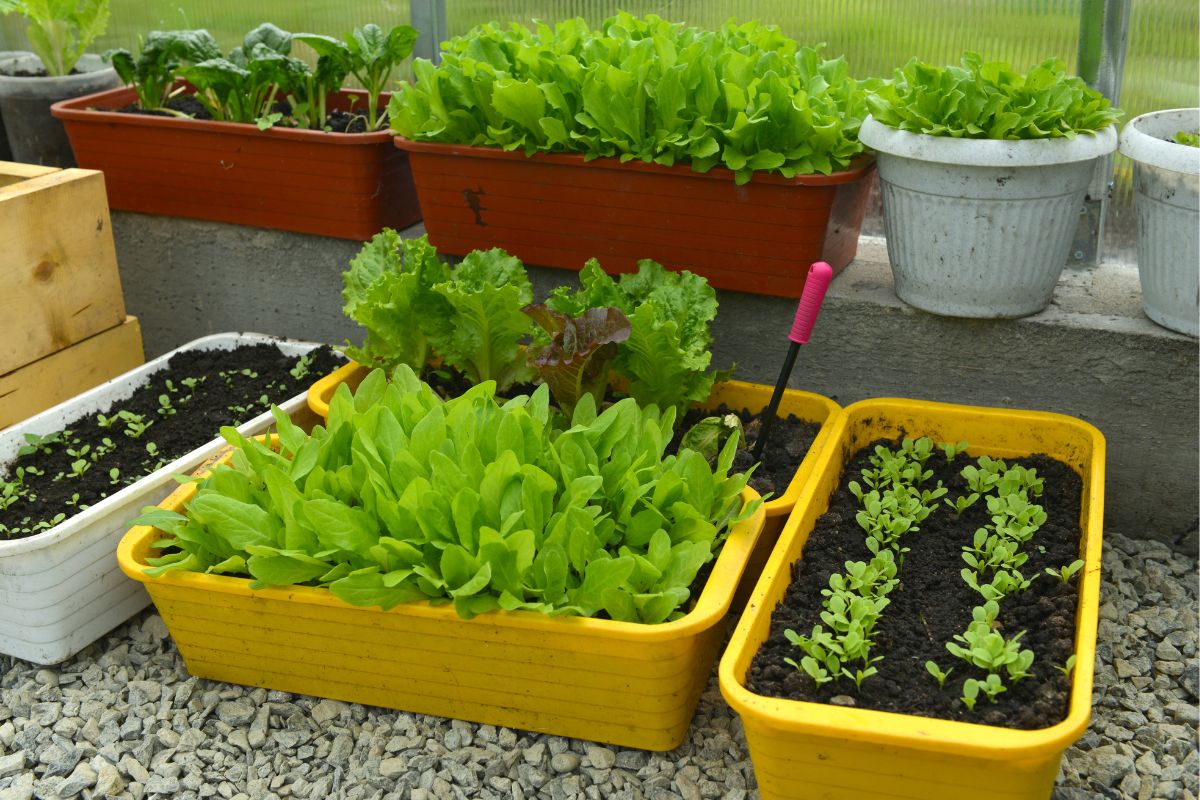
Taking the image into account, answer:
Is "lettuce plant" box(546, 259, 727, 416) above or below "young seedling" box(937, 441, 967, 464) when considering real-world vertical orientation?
above

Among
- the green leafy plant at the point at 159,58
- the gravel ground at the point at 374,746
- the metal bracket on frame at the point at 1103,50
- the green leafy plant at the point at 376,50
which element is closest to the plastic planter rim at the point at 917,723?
the gravel ground at the point at 374,746

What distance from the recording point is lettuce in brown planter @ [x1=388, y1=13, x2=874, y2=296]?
2129mm

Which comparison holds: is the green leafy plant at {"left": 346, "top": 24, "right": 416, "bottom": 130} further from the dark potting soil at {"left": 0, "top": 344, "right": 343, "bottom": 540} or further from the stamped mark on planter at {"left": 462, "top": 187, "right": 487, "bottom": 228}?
the dark potting soil at {"left": 0, "top": 344, "right": 343, "bottom": 540}

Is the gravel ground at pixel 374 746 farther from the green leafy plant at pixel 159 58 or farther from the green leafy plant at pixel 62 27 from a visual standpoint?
the green leafy plant at pixel 62 27

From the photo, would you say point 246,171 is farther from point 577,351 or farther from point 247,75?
point 577,351

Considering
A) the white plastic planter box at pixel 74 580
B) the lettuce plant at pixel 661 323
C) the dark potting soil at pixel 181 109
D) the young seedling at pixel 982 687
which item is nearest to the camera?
the young seedling at pixel 982 687

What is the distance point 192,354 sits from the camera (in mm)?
2625

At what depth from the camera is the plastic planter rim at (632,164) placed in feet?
6.95

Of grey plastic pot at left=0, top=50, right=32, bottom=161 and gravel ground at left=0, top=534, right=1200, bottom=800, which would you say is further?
grey plastic pot at left=0, top=50, right=32, bottom=161

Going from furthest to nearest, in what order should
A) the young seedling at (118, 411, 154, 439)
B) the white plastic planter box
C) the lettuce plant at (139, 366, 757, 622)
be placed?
the young seedling at (118, 411, 154, 439) → the white plastic planter box → the lettuce plant at (139, 366, 757, 622)

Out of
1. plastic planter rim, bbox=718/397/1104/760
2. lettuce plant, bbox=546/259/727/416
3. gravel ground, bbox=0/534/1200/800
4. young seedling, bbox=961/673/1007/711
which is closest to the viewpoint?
plastic planter rim, bbox=718/397/1104/760

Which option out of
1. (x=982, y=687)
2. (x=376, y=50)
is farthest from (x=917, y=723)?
(x=376, y=50)

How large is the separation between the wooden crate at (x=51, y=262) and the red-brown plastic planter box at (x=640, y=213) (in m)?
0.70

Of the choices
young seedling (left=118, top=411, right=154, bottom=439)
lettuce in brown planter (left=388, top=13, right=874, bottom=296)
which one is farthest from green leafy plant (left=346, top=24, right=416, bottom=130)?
young seedling (left=118, top=411, right=154, bottom=439)
